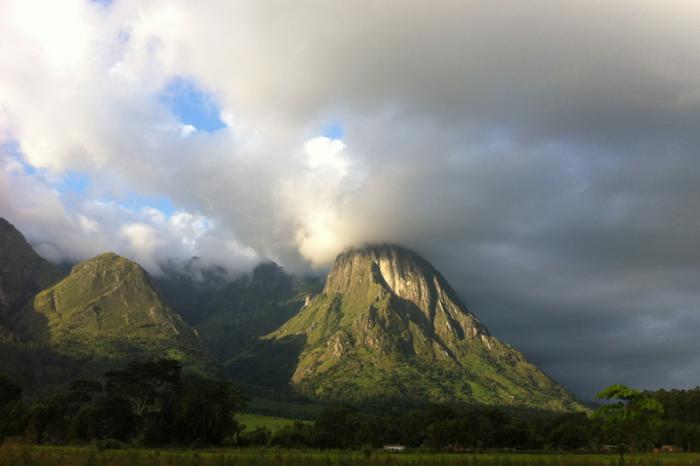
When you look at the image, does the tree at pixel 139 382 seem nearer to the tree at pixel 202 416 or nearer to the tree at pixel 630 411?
the tree at pixel 202 416

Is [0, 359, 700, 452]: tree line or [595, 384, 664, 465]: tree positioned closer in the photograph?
[595, 384, 664, 465]: tree

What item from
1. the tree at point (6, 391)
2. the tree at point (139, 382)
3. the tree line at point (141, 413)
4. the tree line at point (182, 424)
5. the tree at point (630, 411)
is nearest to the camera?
the tree at point (630, 411)

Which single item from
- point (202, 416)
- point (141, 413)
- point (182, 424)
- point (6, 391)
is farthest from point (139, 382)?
point (6, 391)

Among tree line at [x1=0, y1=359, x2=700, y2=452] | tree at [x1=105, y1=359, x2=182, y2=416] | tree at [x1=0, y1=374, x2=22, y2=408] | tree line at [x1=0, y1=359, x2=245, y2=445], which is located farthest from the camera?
tree at [x1=0, y1=374, x2=22, y2=408]

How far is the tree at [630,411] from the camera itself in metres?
35.0

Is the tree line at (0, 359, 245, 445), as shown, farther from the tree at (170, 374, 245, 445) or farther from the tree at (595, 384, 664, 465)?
the tree at (595, 384, 664, 465)

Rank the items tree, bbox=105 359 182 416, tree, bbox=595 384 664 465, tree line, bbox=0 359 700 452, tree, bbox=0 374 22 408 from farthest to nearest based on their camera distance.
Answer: tree, bbox=0 374 22 408
tree, bbox=105 359 182 416
tree line, bbox=0 359 700 452
tree, bbox=595 384 664 465

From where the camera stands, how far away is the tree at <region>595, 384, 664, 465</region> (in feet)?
115

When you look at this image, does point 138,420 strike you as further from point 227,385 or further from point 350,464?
point 350,464

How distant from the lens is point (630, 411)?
1422 inches

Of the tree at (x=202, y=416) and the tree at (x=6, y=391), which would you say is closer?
the tree at (x=202, y=416)

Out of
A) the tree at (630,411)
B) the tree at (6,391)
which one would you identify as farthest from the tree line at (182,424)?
the tree at (630,411)

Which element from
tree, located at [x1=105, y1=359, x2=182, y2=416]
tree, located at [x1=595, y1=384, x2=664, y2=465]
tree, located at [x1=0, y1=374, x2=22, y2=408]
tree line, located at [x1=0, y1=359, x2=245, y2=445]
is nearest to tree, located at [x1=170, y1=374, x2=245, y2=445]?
tree line, located at [x1=0, y1=359, x2=245, y2=445]

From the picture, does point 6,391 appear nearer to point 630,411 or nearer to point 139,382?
point 139,382
